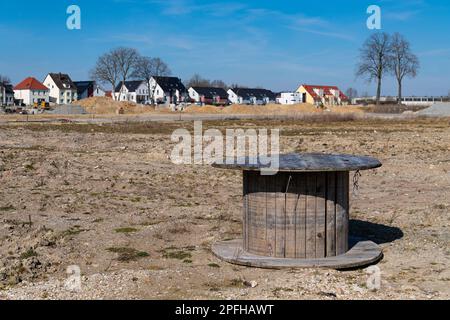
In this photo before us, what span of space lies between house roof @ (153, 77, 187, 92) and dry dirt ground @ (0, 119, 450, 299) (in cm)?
11081

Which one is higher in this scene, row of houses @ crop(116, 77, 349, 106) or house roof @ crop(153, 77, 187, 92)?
house roof @ crop(153, 77, 187, 92)

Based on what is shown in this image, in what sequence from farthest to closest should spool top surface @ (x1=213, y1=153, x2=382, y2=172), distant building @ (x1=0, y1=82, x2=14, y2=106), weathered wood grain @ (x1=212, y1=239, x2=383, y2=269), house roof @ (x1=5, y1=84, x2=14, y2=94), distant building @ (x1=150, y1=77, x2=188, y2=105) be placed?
distant building @ (x1=150, y1=77, x2=188, y2=105), house roof @ (x1=5, y1=84, x2=14, y2=94), distant building @ (x1=0, y1=82, x2=14, y2=106), weathered wood grain @ (x1=212, y1=239, x2=383, y2=269), spool top surface @ (x1=213, y1=153, x2=382, y2=172)

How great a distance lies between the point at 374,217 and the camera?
1048 centimetres

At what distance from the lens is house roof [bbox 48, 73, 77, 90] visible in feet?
416

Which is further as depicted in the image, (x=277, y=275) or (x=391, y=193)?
(x=391, y=193)

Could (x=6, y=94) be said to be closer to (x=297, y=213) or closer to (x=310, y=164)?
(x=297, y=213)

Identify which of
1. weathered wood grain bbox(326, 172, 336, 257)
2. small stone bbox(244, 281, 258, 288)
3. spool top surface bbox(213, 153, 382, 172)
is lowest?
small stone bbox(244, 281, 258, 288)

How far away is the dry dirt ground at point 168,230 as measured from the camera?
634 cm

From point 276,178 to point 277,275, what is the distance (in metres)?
1.20

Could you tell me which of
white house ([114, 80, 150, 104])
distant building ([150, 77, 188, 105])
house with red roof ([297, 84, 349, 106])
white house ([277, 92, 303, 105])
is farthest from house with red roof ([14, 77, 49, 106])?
house with red roof ([297, 84, 349, 106])

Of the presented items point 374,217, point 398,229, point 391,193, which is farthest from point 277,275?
point 391,193

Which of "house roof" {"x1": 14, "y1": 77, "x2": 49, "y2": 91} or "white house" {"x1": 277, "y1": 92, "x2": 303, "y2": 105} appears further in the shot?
"white house" {"x1": 277, "y1": 92, "x2": 303, "y2": 105}

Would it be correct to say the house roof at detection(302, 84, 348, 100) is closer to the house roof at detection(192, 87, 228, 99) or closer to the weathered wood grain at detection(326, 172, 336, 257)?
the house roof at detection(192, 87, 228, 99)
